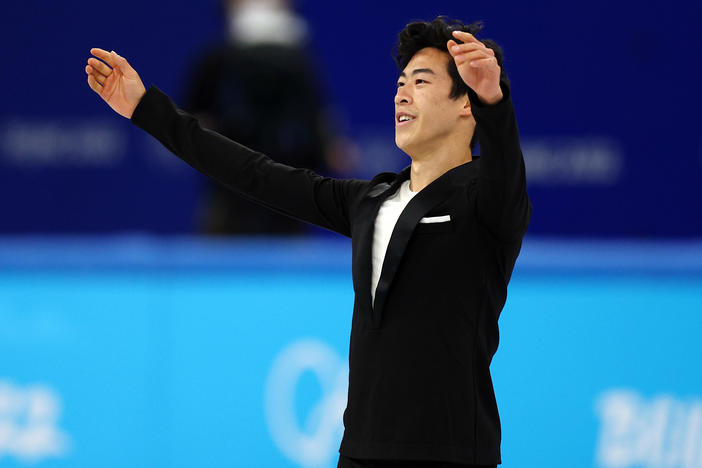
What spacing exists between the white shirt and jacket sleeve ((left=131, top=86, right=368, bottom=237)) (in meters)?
0.15

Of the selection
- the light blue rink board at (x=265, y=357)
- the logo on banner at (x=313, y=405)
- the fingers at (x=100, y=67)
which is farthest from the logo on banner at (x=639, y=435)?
the fingers at (x=100, y=67)

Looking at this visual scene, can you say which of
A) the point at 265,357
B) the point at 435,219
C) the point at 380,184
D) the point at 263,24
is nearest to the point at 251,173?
the point at 380,184

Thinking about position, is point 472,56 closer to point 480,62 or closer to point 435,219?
point 480,62

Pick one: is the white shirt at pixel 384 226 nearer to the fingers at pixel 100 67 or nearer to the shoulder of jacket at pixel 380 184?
the shoulder of jacket at pixel 380 184

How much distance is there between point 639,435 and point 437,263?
1929 millimetres

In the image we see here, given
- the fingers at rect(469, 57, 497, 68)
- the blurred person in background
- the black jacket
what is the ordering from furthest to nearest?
1. the blurred person in background
2. the black jacket
3. the fingers at rect(469, 57, 497, 68)

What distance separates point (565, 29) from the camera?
6.95m

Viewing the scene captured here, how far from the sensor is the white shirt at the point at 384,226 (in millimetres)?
2572

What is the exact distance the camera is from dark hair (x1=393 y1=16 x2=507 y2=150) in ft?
8.70

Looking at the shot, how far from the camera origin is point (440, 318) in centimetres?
245

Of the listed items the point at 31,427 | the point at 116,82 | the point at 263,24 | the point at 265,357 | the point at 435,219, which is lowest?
the point at 31,427

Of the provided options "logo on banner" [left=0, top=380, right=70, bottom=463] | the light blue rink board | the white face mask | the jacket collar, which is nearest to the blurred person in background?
the white face mask

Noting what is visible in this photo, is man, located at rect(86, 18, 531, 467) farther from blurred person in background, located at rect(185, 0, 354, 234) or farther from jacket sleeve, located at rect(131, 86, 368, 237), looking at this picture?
blurred person in background, located at rect(185, 0, 354, 234)

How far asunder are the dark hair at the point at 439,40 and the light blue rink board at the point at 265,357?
4.92 feet
